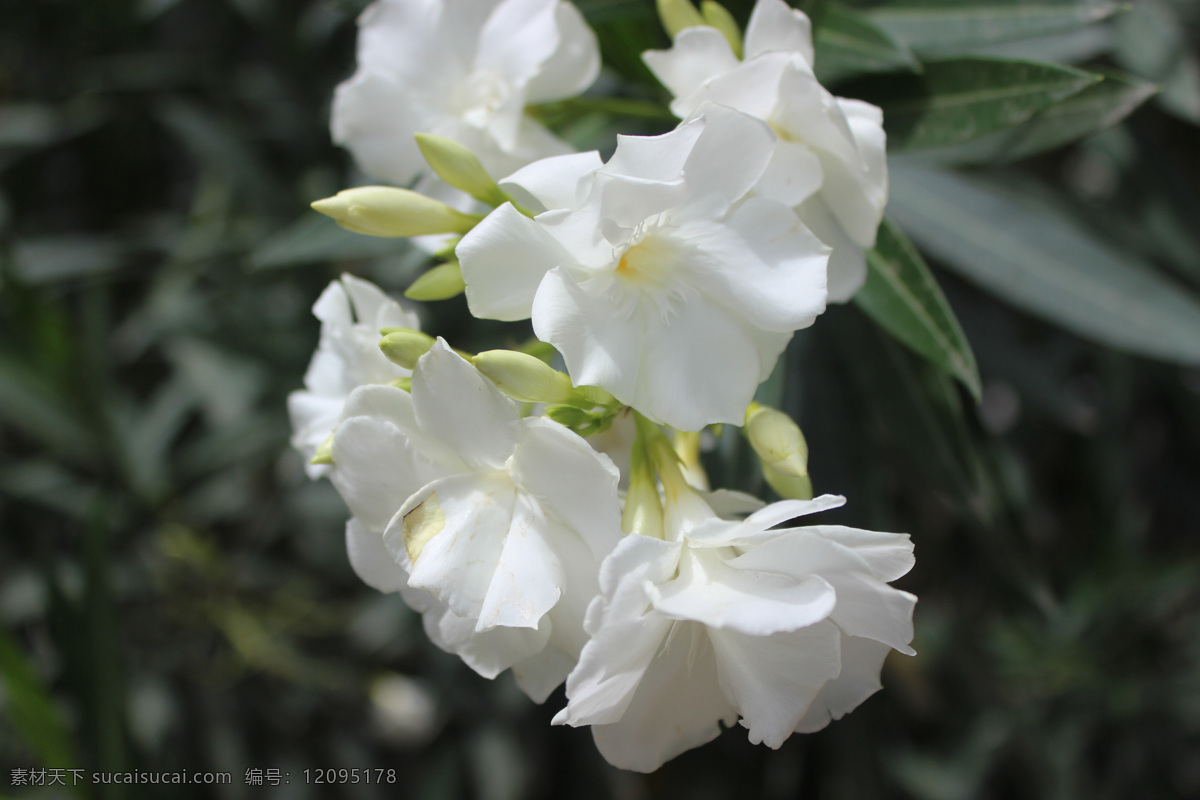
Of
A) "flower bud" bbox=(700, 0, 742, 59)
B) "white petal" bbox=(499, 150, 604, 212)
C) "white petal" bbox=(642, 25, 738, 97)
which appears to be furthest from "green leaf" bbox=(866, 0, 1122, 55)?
"white petal" bbox=(499, 150, 604, 212)

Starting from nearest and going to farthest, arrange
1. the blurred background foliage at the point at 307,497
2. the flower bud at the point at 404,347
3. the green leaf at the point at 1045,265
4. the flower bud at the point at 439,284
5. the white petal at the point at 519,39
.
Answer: the flower bud at the point at 404,347 < the flower bud at the point at 439,284 < the white petal at the point at 519,39 < the green leaf at the point at 1045,265 < the blurred background foliage at the point at 307,497

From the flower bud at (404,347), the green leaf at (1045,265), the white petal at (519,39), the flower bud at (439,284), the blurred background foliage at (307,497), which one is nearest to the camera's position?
the flower bud at (404,347)

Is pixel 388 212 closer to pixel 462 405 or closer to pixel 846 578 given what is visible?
pixel 462 405

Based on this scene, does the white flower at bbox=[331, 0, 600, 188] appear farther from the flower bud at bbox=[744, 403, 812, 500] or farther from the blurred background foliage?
the blurred background foliage

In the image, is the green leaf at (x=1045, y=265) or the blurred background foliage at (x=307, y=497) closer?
the green leaf at (x=1045, y=265)

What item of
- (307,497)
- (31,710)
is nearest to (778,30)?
(31,710)

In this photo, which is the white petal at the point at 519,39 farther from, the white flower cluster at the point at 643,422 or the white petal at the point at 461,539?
the white petal at the point at 461,539

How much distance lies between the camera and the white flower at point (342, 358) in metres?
0.75

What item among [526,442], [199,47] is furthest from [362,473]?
[199,47]

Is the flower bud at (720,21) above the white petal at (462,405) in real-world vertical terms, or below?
above

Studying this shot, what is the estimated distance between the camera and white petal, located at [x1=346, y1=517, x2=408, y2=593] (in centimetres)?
73

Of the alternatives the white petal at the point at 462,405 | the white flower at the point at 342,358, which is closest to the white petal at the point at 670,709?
the white petal at the point at 462,405

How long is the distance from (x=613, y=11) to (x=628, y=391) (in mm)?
600

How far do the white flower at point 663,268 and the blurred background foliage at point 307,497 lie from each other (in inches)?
32.1
